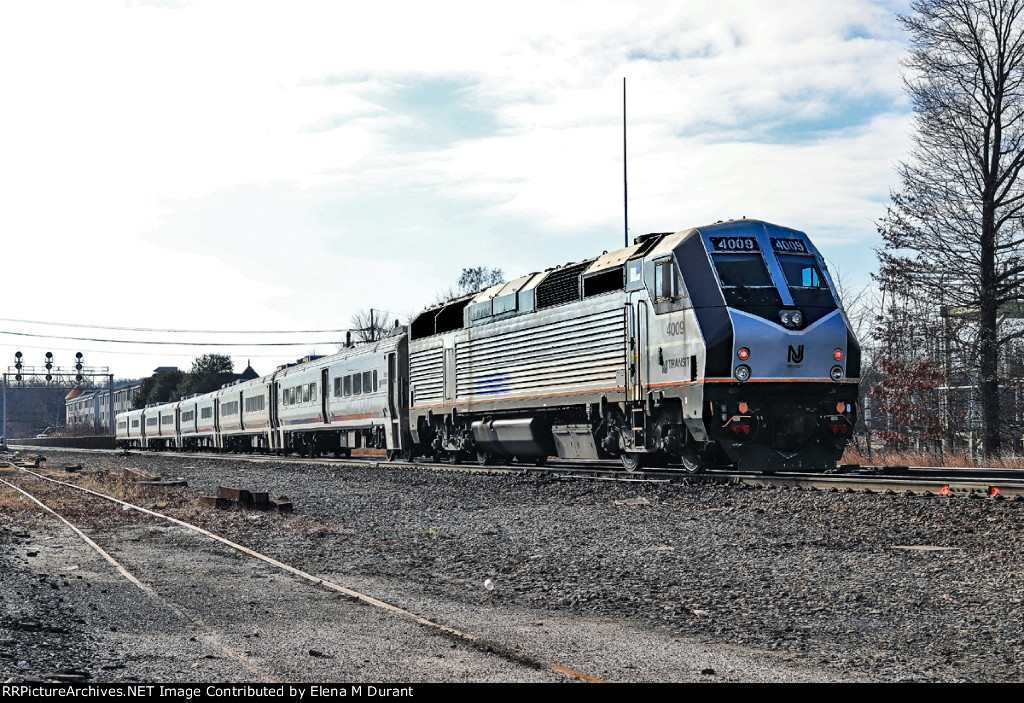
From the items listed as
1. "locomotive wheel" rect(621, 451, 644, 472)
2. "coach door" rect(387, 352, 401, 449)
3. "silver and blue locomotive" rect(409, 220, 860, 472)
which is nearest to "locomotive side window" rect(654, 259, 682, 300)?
"silver and blue locomotive" rect(409, 220, 860, 472)

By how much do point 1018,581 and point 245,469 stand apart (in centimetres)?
2352

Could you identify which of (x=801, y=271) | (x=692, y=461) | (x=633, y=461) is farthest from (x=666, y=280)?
(x=633, y=461)

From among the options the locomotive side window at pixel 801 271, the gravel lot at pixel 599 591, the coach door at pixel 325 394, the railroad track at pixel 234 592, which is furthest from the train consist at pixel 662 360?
the coach door at pixel 325 394

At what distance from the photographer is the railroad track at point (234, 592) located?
5715mm

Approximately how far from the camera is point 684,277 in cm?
1541

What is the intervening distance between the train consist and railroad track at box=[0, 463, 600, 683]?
730cm

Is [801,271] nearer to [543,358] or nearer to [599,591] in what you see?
[543,358]

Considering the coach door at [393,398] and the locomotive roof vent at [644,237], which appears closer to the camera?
the locomotive roof vent at [644,237]

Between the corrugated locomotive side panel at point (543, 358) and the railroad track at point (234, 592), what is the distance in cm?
759

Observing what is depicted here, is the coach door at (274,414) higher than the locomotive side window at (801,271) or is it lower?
lower

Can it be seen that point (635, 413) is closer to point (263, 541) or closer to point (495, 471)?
point (495, 471)

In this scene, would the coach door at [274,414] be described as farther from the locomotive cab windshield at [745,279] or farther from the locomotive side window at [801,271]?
the locomotive side window at [801,271]

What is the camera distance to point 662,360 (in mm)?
15883

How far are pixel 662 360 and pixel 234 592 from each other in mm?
9104
